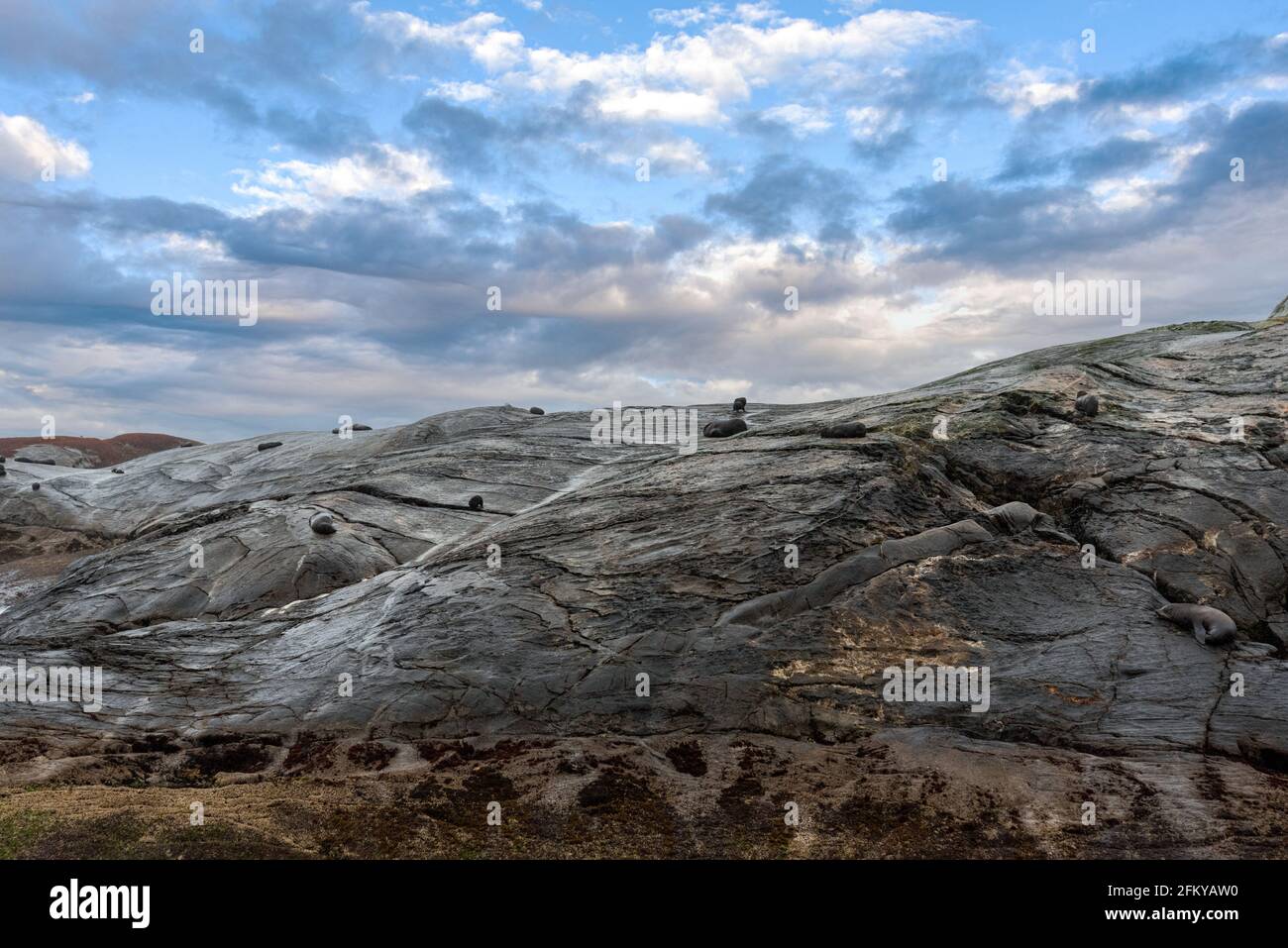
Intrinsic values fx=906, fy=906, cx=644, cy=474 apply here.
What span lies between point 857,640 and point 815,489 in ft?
13.2

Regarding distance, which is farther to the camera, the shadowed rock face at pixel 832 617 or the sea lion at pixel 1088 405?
the sea lion at pixel 1088 405

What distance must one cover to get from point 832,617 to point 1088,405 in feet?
35.2

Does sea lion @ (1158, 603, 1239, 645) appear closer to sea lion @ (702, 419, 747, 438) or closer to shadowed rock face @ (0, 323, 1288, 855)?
shadowed rock face @ (0, 323, 1288, 855)

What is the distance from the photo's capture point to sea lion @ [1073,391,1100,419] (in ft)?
70.5

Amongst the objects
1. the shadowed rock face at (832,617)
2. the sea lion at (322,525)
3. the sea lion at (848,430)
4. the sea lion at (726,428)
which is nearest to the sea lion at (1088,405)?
the shadowed rock face at (832,617)

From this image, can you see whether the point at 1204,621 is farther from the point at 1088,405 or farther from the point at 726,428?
the point at 726,428

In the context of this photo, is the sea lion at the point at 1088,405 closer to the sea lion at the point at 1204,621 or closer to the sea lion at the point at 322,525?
the sea lion at the point at 1204,621

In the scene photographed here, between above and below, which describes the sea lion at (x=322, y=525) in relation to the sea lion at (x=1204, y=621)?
above

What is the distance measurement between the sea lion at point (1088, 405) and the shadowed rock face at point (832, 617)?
0.20 meters

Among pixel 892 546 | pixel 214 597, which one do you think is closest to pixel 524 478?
pixel 214 597

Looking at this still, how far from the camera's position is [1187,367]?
83.4 ft

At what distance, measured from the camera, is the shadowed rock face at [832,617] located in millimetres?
12266

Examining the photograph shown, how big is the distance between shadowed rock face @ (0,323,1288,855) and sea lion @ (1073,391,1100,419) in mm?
204
